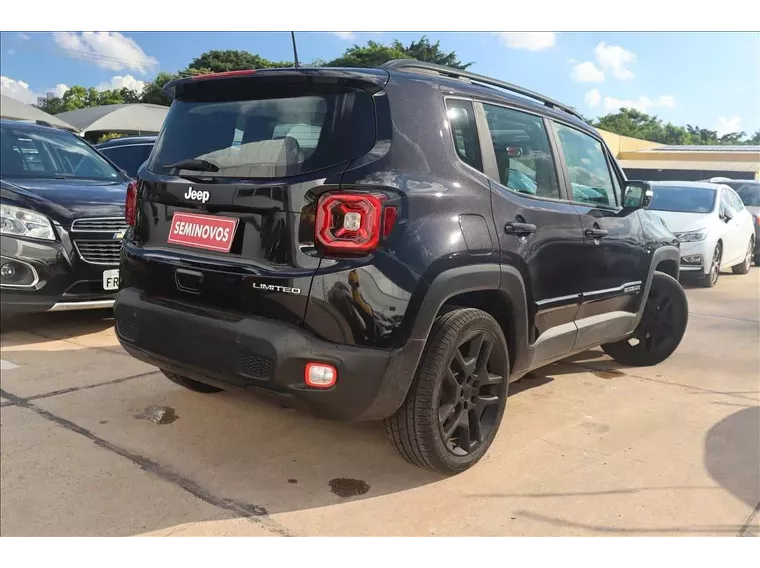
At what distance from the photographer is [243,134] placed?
9.30ft

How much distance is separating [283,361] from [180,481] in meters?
0.92

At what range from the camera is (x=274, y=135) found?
2732 millimetres

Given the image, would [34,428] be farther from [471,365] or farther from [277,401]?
[471,365]

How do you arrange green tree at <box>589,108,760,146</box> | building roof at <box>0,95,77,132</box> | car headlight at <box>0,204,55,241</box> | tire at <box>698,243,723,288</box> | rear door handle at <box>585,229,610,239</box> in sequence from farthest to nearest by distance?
green tree at <box>589,108,760,146</box> → building roof at <box>0,95,77,132</box> → tire at <box>698,243,723,288</box> → car headlight at <box>0,204,55,241</box> → rear door handle at <box>585,229,610,239</box>

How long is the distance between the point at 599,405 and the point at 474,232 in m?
1.90

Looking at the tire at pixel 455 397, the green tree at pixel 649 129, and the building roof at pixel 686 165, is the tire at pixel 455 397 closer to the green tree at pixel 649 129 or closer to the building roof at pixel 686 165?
the building roof at pixel 686 165

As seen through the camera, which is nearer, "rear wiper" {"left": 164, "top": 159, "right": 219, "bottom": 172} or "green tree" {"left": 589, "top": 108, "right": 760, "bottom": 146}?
"rear wiper" {"left": 164, "top": 159, "right": 219, "bottom": 172}

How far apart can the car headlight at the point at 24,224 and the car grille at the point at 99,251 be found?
22 cm

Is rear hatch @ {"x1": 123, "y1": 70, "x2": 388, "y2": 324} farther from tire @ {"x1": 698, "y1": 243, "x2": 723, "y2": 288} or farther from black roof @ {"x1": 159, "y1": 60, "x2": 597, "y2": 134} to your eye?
tire @ {"x1": 698, "y1": 243, "x2": 723, "y2": 288}

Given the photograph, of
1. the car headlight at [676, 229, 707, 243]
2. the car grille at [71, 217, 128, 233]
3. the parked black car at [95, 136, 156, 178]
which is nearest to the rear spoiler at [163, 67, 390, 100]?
the car grille at [71, 217, 128, 233]

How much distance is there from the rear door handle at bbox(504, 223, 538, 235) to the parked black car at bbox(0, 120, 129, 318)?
11.2 ft

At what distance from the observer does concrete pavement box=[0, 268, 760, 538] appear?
266 centimetres

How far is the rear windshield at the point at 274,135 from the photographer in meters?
2.61

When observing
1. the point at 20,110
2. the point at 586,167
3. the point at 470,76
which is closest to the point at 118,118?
the point at 20,110
